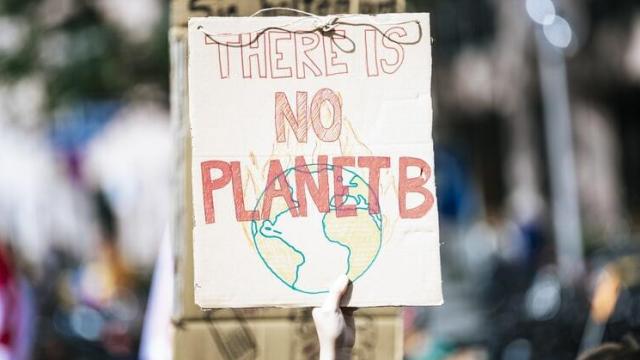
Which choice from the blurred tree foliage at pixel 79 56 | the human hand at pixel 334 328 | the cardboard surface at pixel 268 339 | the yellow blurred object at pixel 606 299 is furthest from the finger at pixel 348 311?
the blurred tree foliage at pixel 79 56

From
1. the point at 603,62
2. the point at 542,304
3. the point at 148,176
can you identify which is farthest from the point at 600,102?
the point at 542,304

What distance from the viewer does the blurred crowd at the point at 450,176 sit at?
24.1 feet

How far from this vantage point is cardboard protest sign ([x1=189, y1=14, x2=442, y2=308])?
3.36m

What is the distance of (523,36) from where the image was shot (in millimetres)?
24375

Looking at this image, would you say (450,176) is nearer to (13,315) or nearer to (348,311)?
(13,315)

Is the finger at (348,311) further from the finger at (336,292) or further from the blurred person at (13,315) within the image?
the blurred person at (13,315)

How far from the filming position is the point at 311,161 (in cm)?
341

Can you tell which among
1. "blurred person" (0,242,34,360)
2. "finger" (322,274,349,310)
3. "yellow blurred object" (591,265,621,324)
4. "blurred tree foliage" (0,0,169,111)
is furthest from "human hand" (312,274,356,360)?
"blurred tree foliage" (0,0,169,111)

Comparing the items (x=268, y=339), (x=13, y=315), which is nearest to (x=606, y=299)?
(x=268, y=339)

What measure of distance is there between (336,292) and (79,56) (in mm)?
9516

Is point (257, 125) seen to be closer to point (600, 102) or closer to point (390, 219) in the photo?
point (390, 219)

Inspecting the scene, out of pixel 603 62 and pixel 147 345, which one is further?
pixel 603 62

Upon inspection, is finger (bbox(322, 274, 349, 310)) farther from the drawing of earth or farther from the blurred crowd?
the blurred crowd

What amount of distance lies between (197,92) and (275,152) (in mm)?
218
